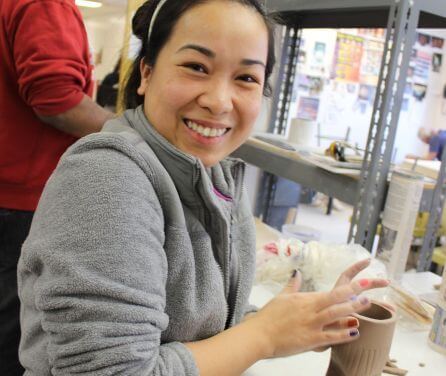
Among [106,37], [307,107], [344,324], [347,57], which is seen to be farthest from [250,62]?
[347,57]

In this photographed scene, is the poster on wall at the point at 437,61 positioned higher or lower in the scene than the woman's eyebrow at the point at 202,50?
higher

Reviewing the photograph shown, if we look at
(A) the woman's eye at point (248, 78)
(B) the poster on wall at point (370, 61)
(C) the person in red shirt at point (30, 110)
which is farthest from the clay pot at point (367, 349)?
(B) the poster on wall at point (370, 61)

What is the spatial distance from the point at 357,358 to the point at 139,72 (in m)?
0.60

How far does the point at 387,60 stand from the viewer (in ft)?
4.05

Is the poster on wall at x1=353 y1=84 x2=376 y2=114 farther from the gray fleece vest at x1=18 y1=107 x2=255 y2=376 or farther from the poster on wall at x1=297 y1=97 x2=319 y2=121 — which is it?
the gray fleece vest at x1=18 y1=107 x2=255 y2=376

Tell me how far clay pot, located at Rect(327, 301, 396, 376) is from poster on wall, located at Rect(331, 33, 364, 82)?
4163mm

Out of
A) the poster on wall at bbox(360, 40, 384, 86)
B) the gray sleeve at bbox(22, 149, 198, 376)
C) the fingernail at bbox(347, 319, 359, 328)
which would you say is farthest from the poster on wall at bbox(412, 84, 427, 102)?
the gray sleeve at bbox(22, 149, 198, 376)

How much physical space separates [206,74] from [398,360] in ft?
2.11

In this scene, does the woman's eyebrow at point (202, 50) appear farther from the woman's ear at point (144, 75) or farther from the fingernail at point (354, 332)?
the fingernail at point (354, 332)

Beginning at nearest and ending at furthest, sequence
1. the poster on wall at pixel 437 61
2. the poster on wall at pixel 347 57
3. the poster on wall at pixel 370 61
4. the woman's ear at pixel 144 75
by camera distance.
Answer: the woman's ear at pixel 144 75 → the poster on wall at pixel 347 57 → the poster on wall at pixel 370 61 → the poster on wall at pixel 437 61

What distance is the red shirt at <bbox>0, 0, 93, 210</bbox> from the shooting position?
46.4 inches

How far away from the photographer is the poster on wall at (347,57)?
4.55 meters

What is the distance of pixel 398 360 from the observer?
91 centimetres

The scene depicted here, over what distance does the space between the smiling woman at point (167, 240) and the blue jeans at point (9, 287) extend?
1.93 feet
